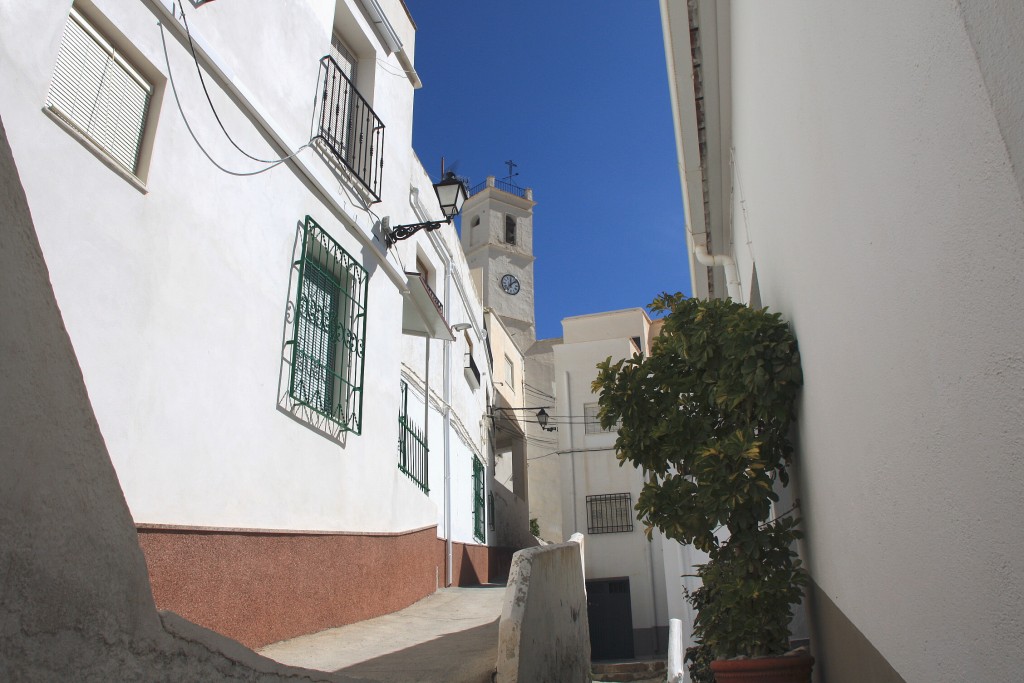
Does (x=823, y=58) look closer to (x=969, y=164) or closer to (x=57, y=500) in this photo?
(x=969, y=164)

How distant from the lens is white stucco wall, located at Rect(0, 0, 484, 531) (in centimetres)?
380

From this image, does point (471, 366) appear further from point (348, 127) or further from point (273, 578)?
point (273, 578)

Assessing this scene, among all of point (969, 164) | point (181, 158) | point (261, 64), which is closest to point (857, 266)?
point (969, 164)

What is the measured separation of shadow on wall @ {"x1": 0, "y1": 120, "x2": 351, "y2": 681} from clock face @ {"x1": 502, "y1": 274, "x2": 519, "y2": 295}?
37277 mm

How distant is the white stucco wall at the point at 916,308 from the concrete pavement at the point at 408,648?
2.22 meters

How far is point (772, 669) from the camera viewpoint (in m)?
4.07

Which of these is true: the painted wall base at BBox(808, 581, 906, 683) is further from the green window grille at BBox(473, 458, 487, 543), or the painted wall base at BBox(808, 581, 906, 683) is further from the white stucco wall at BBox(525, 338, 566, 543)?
the white stucco wall at BBox(525, 338, 566, 543)

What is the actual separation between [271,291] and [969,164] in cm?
496

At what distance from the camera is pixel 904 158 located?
190 cm

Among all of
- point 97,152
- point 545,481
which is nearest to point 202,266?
point 97,152

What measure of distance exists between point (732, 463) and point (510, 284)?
3529 centimetres

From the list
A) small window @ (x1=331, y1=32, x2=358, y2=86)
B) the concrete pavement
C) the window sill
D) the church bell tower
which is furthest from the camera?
the church bell tower

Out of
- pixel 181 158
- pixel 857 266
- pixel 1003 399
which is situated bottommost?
pixel 1003 399

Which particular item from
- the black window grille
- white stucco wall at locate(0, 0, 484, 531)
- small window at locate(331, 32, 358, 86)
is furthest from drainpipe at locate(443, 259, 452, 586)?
the black window grille
